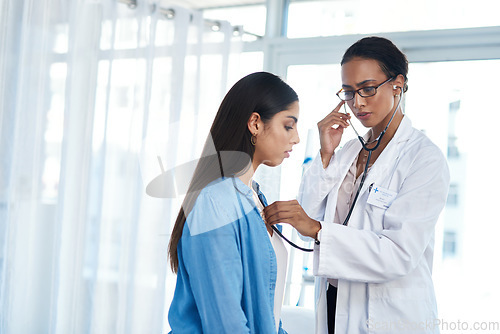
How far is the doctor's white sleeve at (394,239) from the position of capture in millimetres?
1367

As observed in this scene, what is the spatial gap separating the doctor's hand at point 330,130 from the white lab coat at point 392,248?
0.19 meters

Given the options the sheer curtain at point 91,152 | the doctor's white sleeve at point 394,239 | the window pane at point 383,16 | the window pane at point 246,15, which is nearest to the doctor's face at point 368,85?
the doctor's white sleeve at point 394,239

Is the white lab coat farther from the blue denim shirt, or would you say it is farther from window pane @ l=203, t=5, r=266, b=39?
window pane @ l=203, t=5, r=266, b=39

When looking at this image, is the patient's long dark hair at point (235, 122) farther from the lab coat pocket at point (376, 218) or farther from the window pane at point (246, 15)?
the window pane at point (246, 15)

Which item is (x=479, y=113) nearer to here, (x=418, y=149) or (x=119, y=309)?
(x=418, y=149)

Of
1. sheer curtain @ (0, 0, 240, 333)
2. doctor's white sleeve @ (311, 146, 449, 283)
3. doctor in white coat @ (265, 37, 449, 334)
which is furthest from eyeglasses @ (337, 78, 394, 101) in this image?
sheer curtain @ (0, 0, 240, 333)

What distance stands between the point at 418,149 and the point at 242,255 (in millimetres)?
675

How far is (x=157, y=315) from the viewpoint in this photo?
2.55 m

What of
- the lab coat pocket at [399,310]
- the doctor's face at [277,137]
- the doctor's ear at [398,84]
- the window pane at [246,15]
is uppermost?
the window pane at [246,15]

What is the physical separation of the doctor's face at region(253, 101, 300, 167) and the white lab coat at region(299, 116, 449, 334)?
0.85ft

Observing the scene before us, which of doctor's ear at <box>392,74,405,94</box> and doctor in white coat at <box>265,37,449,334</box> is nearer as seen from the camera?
doctor in white coat at <box>265,37,449,334</box>

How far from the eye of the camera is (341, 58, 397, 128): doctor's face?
1.50m

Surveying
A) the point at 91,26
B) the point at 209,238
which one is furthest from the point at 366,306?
the point at 91,26

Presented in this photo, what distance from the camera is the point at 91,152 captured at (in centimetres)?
→ 235
